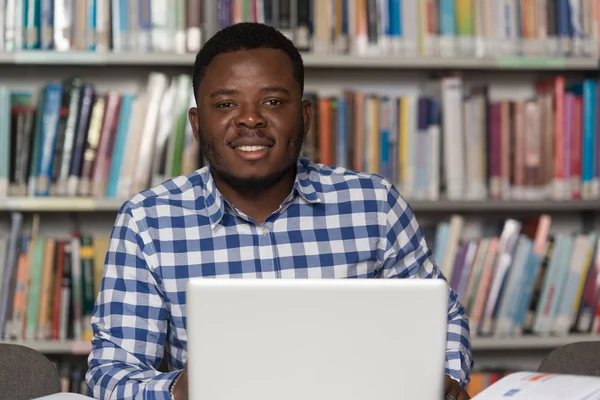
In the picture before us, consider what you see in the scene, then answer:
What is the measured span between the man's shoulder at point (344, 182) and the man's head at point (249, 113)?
4.2 inches

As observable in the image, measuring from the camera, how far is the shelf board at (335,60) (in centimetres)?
223

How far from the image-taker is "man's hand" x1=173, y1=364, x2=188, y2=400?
A: 3.62 ft

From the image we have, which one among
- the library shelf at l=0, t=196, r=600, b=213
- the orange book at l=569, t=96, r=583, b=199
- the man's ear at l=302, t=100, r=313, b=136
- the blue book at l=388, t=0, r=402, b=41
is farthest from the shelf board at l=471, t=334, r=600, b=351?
the man's ear at l=302, t=100, r=313, b=136

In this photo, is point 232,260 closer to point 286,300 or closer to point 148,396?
point 148,396

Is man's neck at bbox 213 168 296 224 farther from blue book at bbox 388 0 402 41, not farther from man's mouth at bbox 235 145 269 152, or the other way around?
blue book at bbox 388 0 402 41

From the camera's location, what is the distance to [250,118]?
1512mm

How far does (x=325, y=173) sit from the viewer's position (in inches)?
67.6

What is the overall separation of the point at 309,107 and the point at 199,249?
14.5 inches

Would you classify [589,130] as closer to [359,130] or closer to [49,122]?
[359,130]

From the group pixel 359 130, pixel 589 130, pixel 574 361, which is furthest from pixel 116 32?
pixel 574 361

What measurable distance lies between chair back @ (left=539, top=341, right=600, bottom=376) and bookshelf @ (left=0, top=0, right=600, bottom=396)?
3.06 ft

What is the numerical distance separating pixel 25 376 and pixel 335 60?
4.16ft

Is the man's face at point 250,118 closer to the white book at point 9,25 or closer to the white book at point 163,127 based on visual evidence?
the white book at point 163,127

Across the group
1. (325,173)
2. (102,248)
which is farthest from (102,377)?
(102,248)
